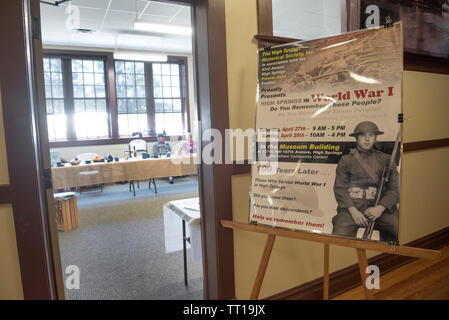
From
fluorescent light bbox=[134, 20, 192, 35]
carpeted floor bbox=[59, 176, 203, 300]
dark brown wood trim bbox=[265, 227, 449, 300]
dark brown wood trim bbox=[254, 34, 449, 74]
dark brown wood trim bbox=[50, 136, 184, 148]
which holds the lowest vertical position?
carpeted floor bbox=[59, 176, 203, 300]

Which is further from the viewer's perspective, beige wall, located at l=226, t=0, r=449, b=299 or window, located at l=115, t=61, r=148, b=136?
window, located at l=115, t=61, r=148, b=136

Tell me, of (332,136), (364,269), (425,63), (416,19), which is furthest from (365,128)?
(425,63)

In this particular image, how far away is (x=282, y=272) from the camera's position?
207cm

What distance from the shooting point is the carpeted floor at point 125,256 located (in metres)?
2.46

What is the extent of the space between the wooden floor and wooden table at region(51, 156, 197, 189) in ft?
11.6

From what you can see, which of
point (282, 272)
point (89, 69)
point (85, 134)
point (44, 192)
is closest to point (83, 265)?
point (44, 192)

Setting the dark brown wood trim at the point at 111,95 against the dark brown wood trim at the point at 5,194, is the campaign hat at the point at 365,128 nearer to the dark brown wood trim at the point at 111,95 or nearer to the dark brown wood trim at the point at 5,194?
the dark brown wood trim at the point at 5,194

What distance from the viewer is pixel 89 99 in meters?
6.88

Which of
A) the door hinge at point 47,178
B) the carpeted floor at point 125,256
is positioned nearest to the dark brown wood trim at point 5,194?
the door hinge at point 47,178

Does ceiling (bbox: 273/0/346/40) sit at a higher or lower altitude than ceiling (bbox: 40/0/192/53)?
lower

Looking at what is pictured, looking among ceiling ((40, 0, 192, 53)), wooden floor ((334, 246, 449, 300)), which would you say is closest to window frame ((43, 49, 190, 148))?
ceiling ((40, 0, 192, 53))

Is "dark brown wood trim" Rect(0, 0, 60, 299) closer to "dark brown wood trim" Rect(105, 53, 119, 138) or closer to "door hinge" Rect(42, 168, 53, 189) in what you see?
"door hinge" Rect(42, 168, 53, 189)

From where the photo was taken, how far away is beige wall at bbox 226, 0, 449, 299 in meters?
1.84

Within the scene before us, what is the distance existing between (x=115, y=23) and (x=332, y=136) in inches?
199
